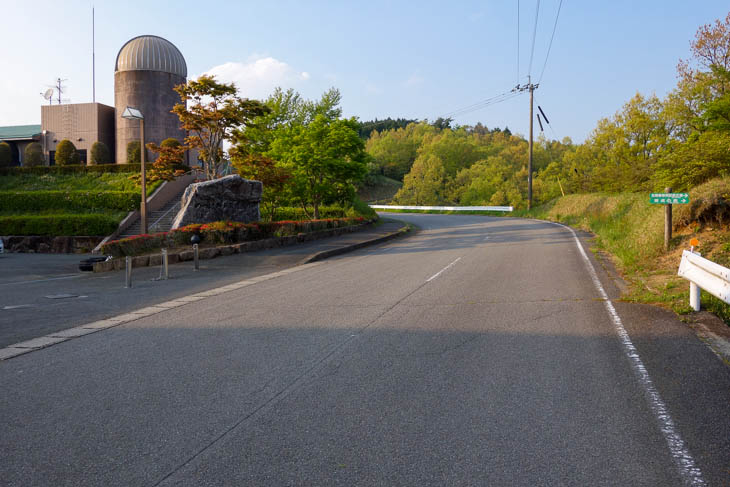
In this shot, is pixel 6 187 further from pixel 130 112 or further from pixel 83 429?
pixel 83 429

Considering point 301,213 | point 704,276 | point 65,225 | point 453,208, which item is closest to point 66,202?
point 65,225

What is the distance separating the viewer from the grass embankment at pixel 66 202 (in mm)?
27203

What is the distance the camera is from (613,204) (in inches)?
1057

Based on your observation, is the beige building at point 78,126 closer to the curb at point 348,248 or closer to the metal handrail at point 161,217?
the metal handrail at point 161,217

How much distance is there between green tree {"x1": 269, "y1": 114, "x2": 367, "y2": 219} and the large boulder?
379 cm

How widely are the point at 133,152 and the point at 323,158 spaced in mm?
21943

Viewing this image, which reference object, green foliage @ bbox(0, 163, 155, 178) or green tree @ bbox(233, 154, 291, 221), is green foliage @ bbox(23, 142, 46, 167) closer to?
green foliage @ bbox(0, 163, 155, 178)

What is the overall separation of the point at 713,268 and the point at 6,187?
4443cm

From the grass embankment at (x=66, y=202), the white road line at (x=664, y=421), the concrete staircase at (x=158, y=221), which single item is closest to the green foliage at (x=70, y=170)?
the grass embankment at (x=66, y=202)

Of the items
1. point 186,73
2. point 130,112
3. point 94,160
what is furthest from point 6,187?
point 130,112

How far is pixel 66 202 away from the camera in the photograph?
31.6 meters

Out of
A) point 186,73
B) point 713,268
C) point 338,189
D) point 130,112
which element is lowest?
point 713,268

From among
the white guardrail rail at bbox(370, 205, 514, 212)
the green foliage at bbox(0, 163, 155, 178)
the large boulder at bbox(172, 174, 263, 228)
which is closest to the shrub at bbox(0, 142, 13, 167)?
the green foliage at bbox(0, 163, 155, 178)

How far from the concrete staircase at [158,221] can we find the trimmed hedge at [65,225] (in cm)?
112
